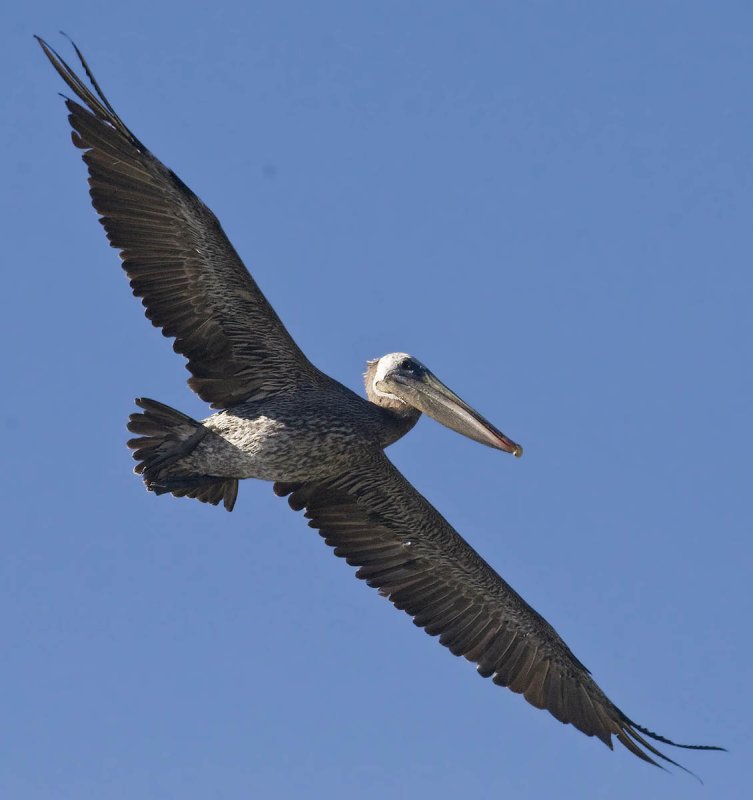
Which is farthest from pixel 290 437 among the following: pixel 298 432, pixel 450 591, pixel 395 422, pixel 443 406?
pixel 450 591

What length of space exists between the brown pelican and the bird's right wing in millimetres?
11

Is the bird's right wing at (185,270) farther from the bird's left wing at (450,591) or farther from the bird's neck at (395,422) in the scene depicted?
the bird's left wing at (450,591)

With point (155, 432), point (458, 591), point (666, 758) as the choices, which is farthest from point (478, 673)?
point (155, 432)

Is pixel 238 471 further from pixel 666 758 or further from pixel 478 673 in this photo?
pixel 666 758

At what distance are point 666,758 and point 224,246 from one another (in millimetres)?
6196

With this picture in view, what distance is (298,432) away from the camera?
1418cm

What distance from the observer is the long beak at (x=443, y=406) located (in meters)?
14.8

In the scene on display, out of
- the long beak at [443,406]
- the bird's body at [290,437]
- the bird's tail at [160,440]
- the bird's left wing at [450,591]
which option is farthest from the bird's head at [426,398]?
the bird's tail at [160,440]

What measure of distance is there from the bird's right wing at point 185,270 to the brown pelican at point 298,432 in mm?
11

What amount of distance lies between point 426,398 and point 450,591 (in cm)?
207

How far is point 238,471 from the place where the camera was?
14250 millimetres

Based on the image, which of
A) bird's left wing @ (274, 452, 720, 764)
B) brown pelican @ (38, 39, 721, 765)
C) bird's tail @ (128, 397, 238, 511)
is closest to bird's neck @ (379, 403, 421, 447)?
brown pelican @ (38, 39, 721, 765)

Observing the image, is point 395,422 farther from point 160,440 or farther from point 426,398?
point 160,440

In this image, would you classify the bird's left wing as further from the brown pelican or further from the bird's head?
the bird's head
